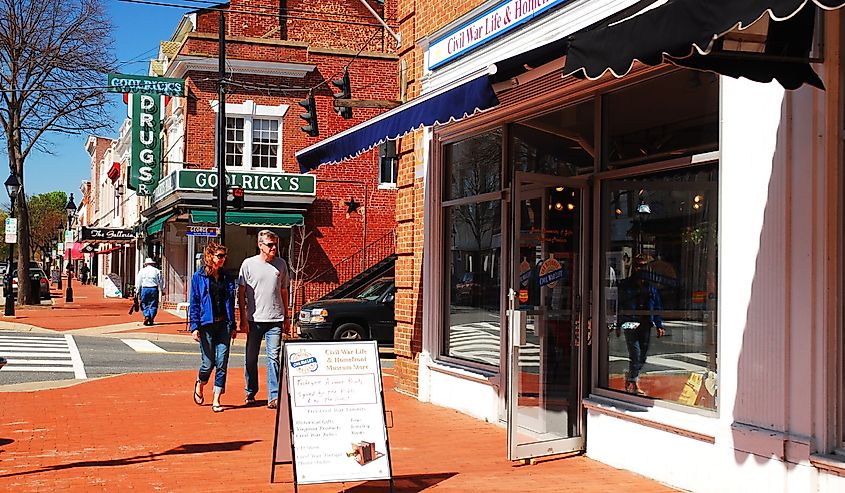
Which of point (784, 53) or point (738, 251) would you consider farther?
point (738, 251)

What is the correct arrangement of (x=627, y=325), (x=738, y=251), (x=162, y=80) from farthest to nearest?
(x=162, y=80), (x=627, y=325), (x=738, y=251)

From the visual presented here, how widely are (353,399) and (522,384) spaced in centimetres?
195

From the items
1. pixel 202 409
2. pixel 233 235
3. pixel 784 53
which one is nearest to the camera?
pixel 784 53

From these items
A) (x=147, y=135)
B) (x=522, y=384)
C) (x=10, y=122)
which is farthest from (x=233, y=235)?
(x=522, y=384)

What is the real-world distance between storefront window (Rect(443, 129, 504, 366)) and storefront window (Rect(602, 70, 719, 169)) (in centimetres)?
209

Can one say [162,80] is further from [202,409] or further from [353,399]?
[353,399]

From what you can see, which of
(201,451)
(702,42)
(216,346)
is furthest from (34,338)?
(702,42)

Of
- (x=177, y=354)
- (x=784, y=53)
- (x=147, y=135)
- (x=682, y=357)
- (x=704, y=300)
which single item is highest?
(x=147, y=135)

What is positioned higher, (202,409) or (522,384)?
(522,384)

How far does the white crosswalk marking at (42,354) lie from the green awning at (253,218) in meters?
6.75

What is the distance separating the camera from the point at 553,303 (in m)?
8.49

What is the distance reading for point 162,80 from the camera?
89.0 ft

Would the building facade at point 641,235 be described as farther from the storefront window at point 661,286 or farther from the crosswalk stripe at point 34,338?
the crosswalk stripe at point 34,338

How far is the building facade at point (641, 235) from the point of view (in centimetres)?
568
